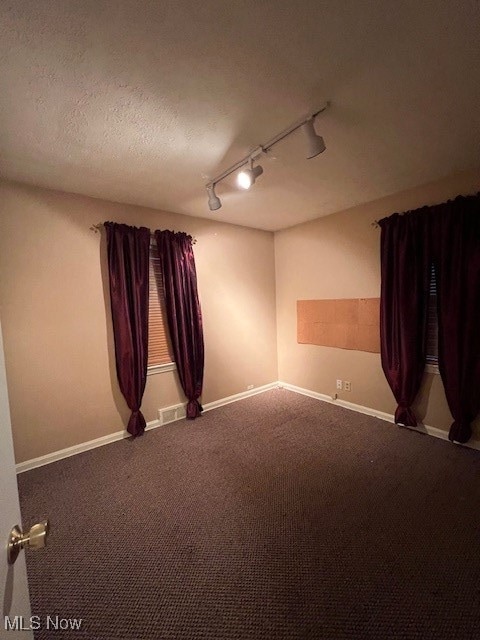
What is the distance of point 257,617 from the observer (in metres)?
1.17

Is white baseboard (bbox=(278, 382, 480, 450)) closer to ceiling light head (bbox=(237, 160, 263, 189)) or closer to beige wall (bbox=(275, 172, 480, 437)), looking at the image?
beige wall (bbox=(275, 172, 480, 437))

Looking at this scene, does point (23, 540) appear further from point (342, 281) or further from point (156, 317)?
point (342, 281)

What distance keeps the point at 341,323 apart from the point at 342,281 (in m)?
0.52

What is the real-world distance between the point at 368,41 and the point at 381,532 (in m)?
2.50

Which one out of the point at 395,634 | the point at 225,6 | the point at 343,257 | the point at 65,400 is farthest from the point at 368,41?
the point at 65,400

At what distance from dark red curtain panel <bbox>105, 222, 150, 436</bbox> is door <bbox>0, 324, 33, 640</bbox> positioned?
2089 mm

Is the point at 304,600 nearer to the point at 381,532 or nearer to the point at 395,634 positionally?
the point at 395,634

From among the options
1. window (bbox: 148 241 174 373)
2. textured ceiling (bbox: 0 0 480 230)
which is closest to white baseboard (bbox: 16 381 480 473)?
window (bbox: 148 241 174 373)

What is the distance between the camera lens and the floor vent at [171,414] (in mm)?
3012

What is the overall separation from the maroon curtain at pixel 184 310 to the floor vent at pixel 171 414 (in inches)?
3.4

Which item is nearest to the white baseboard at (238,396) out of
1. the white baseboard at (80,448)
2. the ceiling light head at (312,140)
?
the white baseboard at (80,448)

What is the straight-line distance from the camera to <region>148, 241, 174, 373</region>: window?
2961mm

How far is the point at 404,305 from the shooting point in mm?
2641

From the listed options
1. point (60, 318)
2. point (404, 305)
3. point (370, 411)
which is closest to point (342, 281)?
point (404, 305)
